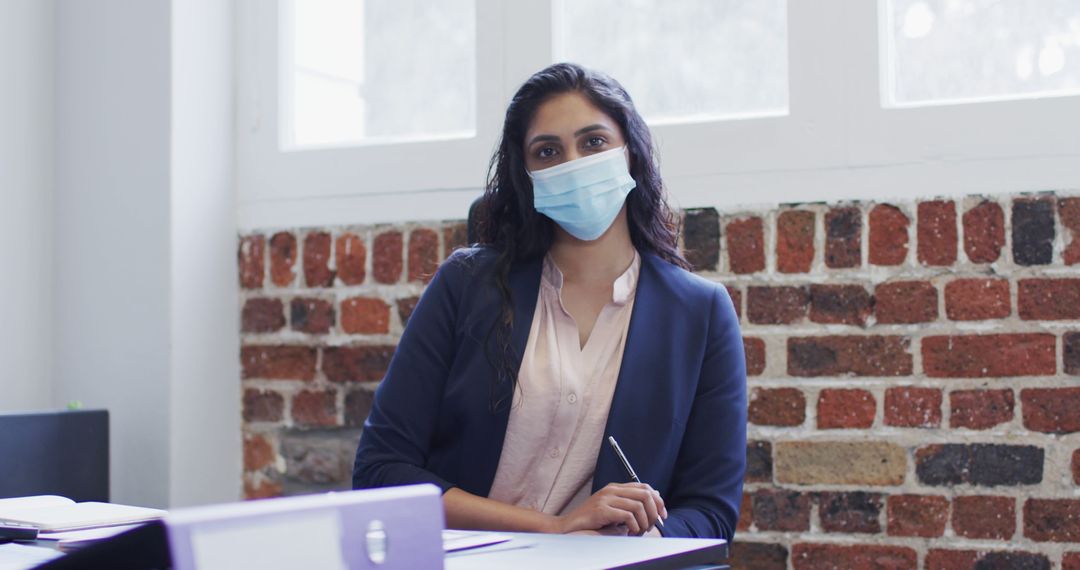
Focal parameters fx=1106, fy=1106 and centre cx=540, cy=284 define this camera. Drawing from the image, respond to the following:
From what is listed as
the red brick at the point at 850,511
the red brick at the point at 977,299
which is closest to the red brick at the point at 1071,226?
the red brick at the point at 977,299

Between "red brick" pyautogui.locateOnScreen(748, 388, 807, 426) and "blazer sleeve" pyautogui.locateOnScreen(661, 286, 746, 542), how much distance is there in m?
0.38

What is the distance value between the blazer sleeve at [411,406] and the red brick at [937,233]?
33.8 inches

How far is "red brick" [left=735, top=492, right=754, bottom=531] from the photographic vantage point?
80.4 inches

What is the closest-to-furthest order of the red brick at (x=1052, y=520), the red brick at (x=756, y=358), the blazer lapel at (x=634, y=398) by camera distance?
the blazer lapel at (x=634, y=398), the red brick at (x=1052, y=520), the red brick at (x=756, y=358)

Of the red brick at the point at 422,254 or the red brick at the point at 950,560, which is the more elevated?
the red brick at the point at 422,254

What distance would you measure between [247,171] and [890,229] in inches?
55.8

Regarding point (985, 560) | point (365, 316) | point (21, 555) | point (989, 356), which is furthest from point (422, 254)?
point (21, 555)

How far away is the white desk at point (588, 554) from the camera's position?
92 centimetres

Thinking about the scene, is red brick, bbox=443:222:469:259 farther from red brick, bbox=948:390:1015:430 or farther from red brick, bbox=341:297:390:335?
red brick, bbox=948:390:1015:430

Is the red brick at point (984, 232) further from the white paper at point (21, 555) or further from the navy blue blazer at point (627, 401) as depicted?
the white paper at point (21, 555)

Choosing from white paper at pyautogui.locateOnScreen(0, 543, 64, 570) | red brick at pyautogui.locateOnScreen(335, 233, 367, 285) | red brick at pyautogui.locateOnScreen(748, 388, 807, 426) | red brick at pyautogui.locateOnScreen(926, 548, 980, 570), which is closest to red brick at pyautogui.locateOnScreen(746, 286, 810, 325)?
red brick at pyautogui.locateOnScreen(748, 388, 807, 426)

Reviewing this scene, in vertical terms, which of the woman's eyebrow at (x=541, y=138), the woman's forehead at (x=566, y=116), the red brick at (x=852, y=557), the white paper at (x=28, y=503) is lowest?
the red brick at (x=852, y=557)

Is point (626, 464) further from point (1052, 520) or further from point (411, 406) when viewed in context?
point (1052, 520)

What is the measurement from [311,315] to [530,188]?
821mm
